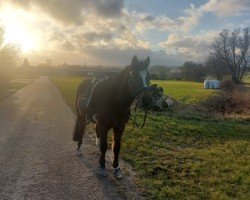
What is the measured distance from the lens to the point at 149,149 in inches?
463

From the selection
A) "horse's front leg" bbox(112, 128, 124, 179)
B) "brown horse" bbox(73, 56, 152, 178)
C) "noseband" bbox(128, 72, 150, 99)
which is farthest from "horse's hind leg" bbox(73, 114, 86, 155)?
"noseband" bbox(128, 72, 150, 99)

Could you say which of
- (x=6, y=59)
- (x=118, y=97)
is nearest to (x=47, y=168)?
(x=118, y=97)

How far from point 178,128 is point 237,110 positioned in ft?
62.3

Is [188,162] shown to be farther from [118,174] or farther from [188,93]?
[188,93]

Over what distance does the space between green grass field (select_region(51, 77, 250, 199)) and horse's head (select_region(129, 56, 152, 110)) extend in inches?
83.6

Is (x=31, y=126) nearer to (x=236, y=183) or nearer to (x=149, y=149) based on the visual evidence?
(x=149, y=149)

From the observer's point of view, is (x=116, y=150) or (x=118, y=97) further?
Answer: (x=116, y=150)

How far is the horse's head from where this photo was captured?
719cm

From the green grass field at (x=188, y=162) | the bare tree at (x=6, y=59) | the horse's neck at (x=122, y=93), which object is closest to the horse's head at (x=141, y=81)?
the horse's neck at (x=122, y=93)

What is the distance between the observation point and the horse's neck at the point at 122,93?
25.6ft

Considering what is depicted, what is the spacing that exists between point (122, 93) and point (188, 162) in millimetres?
3818

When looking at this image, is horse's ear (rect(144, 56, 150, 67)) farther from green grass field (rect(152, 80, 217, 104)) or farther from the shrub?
green grass field (rect(152, 80, 217, 104))

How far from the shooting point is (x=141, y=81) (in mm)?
7230

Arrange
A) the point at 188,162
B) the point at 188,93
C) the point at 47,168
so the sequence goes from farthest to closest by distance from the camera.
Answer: the point at 188,93
the point at 188,162
the point at 47,168
